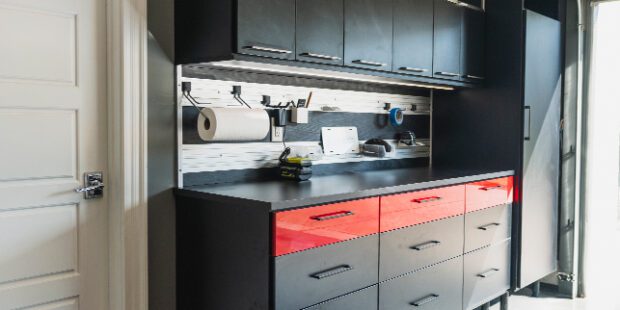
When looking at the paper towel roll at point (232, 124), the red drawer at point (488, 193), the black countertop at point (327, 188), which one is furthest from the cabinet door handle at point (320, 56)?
the red drawer at point (488, 193)

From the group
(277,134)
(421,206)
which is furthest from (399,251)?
(277,134)

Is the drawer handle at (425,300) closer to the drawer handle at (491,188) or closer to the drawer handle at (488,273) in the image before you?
the drawer handle at (488,273)

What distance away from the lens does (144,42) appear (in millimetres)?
2172

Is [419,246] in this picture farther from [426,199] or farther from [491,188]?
[491,188]

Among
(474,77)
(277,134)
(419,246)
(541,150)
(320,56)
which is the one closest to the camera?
(320,56)

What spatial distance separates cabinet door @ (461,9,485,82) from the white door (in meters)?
2.10

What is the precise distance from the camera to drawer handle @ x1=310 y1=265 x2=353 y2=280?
6.83ft

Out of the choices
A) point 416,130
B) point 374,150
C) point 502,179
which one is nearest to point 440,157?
point 416,130

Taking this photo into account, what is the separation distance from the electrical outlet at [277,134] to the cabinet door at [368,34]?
0.47 m

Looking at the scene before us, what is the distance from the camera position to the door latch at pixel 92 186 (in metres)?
2.11

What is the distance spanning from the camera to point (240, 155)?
8.52ft

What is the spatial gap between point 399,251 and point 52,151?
1.47 m

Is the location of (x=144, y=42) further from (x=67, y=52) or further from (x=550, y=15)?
(x=550, y=15)

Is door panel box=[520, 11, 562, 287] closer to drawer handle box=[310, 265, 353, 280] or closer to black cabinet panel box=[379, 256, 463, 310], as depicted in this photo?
black cabinet panel box=[379, 256, 463, 310]
